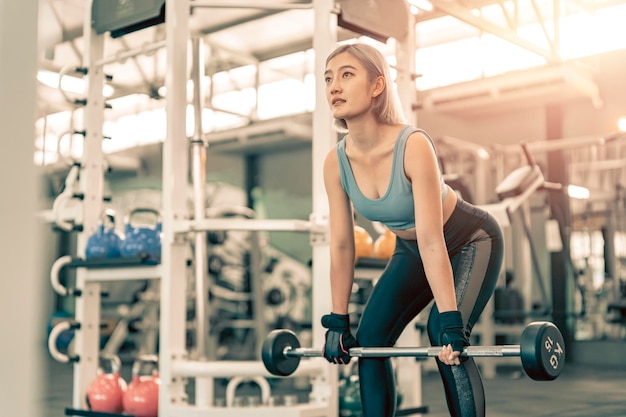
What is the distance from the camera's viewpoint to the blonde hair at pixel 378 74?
1.79 m

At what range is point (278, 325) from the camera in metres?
6.50

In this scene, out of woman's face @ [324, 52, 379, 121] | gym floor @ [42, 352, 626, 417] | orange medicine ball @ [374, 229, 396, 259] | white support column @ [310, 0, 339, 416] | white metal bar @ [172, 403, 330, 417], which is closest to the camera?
woman's face @ [324, 52, 379, 121]

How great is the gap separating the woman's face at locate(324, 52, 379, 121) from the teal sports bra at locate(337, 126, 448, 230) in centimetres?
11

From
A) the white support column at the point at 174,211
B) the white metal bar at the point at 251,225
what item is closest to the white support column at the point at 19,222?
the white metal bar at the point at 251,225

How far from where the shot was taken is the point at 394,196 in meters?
1.74

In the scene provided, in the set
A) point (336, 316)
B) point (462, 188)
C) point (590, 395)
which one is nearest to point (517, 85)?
point (462, 188)

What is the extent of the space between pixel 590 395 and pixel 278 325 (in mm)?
2676

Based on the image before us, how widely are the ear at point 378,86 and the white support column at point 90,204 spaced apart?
2117mm

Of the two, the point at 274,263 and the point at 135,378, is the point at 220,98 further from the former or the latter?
the point at 135,378

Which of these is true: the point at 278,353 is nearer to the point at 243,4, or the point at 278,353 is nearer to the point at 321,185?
the point at 321,185

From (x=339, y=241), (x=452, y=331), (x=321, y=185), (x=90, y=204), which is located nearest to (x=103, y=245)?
(x=90, y=204)

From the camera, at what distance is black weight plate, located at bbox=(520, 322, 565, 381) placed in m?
1.53

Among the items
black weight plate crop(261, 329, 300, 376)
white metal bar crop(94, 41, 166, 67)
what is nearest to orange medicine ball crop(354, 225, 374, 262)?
white metal bar crop(94, 41, 166, 67)

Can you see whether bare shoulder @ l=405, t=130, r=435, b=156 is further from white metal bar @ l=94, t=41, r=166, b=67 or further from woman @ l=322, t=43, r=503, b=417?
white metal bar @ l=94, t=41, r=166, b=67
